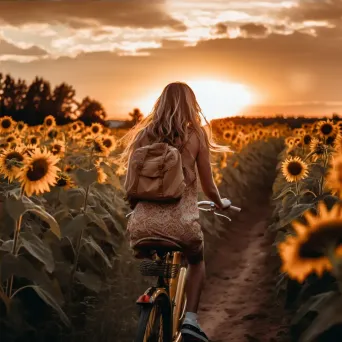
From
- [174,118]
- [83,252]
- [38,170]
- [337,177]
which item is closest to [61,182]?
[83,252]

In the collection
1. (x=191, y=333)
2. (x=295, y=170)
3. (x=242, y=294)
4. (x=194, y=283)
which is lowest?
(x=242, y=294)

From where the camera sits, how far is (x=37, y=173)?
182 inches

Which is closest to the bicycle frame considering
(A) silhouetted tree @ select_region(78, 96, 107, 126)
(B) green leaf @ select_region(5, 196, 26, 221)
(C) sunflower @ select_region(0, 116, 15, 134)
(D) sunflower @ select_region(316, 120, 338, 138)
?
(B) green leaf @ select_region(5, 196, 26, 221)

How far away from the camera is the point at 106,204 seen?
715cm

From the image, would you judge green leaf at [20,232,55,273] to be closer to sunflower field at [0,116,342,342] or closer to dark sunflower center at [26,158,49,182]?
sunflower field at [0,116,342,342]

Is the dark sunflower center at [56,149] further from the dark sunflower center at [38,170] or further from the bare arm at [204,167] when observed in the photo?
the bare arm at [204,167]

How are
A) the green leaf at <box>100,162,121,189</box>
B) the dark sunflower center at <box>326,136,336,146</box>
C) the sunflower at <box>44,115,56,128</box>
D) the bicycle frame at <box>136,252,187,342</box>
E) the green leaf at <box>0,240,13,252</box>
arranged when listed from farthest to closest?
the sunflower at <box>44,115,56,128</box> < the dark sunflower center at <box>326,136,336,146</box> < the green leaf at <box>100,162,121,189</box> < the bicycle frame at <box>136,252,187,342</box> < the green leaf at <box>0,240,13,252</box>

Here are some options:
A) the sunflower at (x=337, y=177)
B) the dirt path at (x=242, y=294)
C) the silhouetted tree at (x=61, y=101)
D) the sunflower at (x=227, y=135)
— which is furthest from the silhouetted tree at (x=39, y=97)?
the sunflower at (x=337, y=177)

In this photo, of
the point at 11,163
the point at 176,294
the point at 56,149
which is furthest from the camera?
the point at 56,149

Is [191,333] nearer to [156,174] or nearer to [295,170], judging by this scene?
[156,174]

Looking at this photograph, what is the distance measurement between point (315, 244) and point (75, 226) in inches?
134

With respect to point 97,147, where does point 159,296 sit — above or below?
below

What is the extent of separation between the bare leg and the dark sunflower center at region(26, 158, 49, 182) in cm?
112

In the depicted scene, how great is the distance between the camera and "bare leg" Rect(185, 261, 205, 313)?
4457 millimetres
